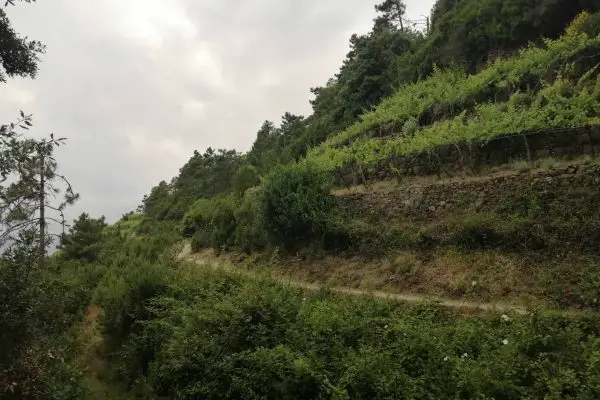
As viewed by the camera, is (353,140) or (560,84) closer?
(560,84)

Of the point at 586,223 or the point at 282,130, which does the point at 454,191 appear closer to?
the point at 586,223

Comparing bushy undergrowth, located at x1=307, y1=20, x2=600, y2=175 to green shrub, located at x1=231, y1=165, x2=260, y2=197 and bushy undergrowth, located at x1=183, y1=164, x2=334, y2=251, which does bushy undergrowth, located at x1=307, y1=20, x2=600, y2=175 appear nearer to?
bushy undergrowth, located at x1=183, y1=164, x2=334, y2=251

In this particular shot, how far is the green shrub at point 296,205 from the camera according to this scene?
1510cm

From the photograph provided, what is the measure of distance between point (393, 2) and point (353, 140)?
1070 inches

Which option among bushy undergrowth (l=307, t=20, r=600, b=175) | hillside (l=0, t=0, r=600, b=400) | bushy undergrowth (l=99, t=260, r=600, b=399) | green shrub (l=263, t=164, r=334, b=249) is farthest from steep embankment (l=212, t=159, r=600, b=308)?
bushy undergrowth (l=307, t=20, r=600, b=175)

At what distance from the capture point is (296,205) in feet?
49.8

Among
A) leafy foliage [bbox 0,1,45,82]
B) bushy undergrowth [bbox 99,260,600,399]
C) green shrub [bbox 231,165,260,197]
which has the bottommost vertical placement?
bushy undergrowth [bbox 99,260,600,399]

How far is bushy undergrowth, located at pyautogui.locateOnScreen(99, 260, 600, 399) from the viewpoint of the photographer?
259 inches

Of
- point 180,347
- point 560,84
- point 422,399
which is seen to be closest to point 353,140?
point 560,84

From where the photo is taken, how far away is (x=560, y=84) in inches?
539

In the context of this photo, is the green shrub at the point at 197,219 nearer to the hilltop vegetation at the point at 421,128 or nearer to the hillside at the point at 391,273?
the hilltop vegetation at the point at 421,128

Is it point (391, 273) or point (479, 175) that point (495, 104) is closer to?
point (479, 175)

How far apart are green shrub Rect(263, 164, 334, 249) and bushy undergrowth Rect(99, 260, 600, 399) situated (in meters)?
4.42

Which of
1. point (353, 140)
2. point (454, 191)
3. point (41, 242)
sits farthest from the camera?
point (353, 140)
